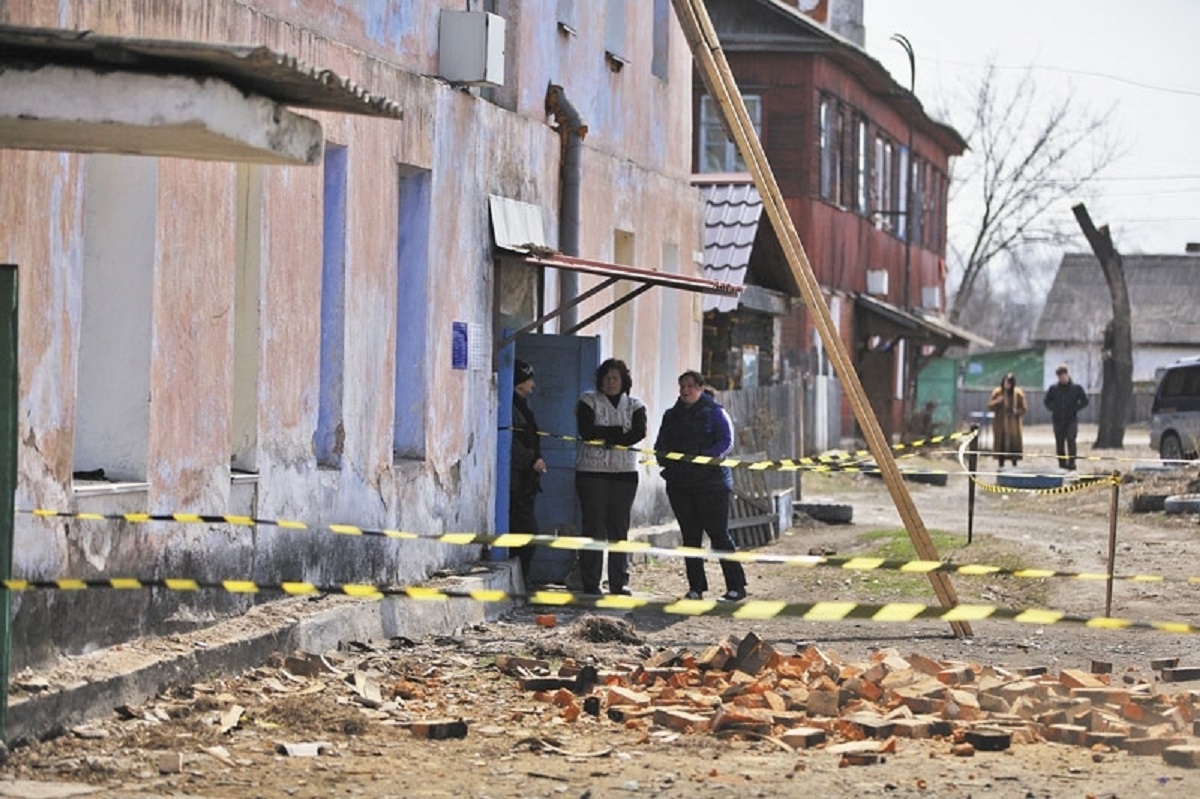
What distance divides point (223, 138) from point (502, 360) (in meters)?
9.03

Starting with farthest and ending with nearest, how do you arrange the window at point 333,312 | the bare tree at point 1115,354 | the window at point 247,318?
the bare tree at point 1115,354 < the window at point 333,312 < the window at point 247,318

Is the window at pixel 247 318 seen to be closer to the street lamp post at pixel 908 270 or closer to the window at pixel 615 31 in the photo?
the window at pixel 615 31

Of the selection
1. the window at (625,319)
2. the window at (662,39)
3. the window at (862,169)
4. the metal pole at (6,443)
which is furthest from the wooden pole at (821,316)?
the window at (862,169)

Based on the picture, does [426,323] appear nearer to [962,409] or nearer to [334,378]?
[334,378]

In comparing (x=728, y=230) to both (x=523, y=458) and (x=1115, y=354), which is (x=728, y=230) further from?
(x=1115, y=354)

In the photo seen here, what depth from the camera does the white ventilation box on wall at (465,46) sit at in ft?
51.0

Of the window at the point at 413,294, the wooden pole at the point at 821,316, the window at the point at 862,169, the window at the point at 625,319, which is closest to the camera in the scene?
the wooden pole at the point at 821,316

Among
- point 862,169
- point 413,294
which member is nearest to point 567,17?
point 413,294

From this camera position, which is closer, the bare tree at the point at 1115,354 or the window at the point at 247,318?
the window at the point at 247,318

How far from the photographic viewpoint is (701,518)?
55.1 ft

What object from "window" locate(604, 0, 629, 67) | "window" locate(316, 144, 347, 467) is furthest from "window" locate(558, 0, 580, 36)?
"window" locate(316, 144, 347, 467)

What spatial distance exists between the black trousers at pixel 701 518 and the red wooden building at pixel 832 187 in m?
10.5

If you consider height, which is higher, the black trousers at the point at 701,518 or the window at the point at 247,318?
the window at the point at 247,318

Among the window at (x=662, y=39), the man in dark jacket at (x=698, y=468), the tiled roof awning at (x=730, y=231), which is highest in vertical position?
the window at (x=662, y=39)
